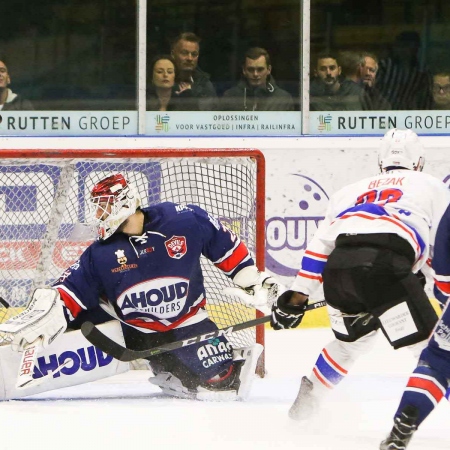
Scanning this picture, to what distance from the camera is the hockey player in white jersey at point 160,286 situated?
3633mm

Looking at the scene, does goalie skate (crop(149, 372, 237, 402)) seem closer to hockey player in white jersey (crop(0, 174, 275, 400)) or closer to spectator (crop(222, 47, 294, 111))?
hockey player in white jersey (crop(0, 174, 275, 400))

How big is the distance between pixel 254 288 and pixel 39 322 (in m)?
0.78

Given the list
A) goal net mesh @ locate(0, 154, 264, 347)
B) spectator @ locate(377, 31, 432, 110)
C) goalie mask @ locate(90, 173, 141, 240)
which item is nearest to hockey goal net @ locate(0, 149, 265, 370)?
goal net mesh @ locate(0, 154, 264, 347)

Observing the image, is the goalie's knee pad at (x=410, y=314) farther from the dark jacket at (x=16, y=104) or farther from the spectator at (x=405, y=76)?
the dark jacket at (x=16, y=104)

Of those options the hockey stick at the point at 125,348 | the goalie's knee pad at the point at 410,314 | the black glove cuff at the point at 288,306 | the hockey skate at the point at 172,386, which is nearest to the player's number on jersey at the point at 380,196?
the goalie's knee pad at the point at 410,314

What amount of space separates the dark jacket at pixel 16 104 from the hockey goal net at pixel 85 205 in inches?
46.7

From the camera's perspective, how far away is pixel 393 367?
4.41m

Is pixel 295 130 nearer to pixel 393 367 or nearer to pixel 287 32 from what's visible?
Result: pixel 287 32

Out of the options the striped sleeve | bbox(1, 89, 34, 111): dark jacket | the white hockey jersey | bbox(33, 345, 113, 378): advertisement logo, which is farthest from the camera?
bbox(1, 89, 34, 111): dark jacket

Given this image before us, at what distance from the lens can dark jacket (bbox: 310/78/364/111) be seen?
5.59m

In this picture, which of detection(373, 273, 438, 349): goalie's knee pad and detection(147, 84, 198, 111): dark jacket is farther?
detection(147, 84, 198, 111): dark jacket

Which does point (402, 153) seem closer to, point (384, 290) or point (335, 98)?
point (384, 290)

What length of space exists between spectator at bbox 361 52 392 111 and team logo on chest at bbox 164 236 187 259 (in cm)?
223

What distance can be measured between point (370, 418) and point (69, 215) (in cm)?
163
